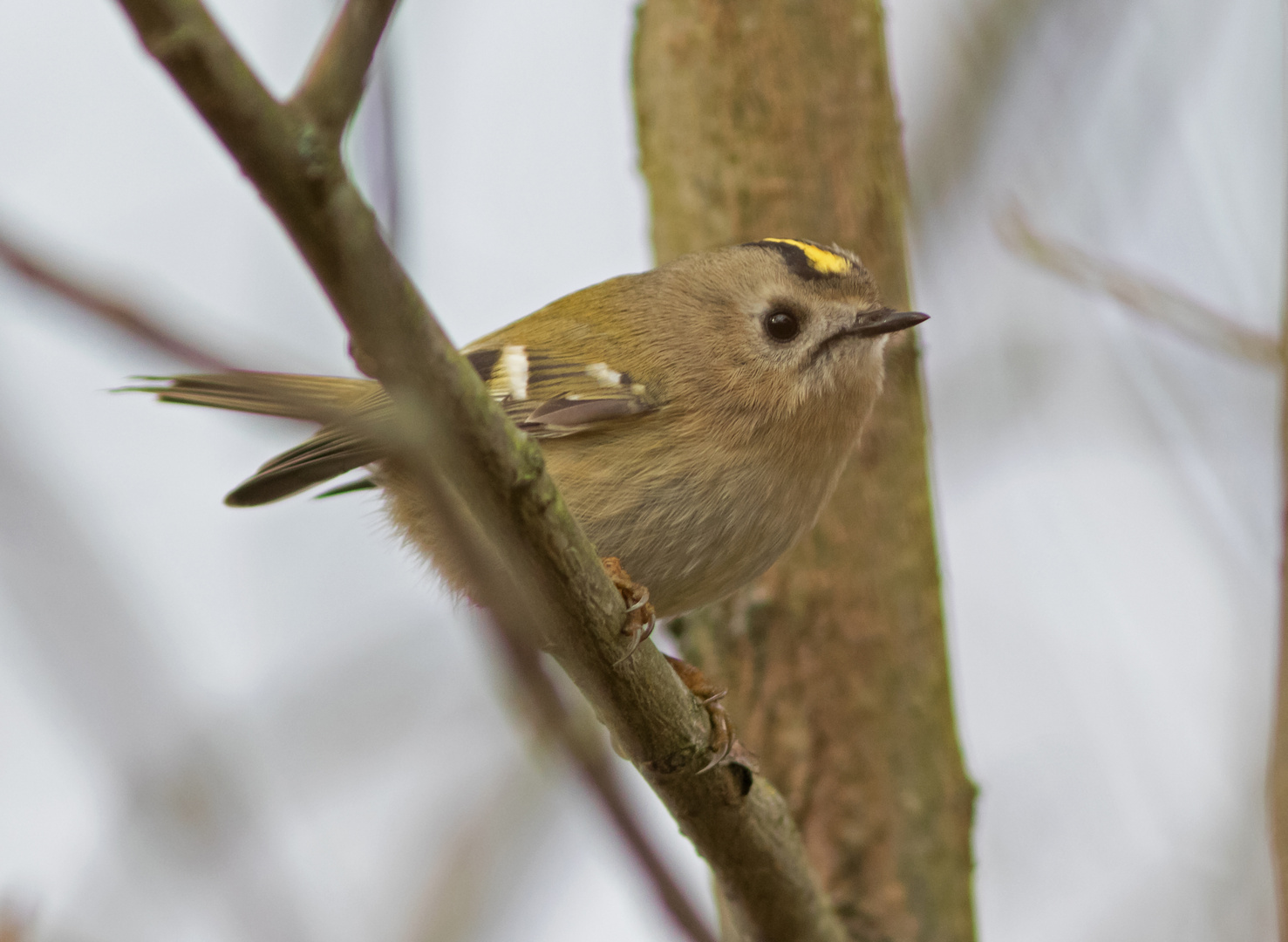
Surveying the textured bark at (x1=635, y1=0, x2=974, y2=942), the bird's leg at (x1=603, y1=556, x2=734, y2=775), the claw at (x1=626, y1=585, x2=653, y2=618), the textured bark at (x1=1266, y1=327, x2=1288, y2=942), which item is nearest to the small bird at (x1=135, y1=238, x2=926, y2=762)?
the bird's leg at (x1=603, y1=556, x2=734, y2=775)

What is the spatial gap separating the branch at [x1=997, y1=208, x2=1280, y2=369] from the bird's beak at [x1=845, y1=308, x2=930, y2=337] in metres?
0.63

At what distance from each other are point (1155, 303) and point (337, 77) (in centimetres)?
218

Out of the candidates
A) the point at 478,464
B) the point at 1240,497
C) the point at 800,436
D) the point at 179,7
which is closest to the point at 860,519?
the point at 800,436

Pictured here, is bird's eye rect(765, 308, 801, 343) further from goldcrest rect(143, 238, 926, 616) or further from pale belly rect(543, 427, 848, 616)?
pale belly rect(543, 427, 848, 616)

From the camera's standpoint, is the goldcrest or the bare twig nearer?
the bare twig

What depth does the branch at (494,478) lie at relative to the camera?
31.0 inches

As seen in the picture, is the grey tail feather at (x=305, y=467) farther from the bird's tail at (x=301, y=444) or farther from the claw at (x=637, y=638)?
the claw at (x=637, y=638)

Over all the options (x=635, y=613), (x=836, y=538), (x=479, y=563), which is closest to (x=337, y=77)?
(x=479, y=563)

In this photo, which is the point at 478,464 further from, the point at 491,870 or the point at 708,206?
the point at 708,206

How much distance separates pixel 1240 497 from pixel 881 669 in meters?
0.81

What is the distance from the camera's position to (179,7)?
0.76 metres

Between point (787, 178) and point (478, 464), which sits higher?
point (787, 178)

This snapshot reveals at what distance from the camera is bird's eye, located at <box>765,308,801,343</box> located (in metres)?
2.30

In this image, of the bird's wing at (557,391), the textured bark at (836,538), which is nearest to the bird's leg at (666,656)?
the bird's wing at (557,391)
